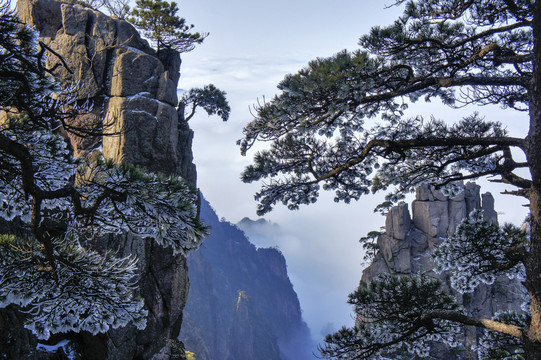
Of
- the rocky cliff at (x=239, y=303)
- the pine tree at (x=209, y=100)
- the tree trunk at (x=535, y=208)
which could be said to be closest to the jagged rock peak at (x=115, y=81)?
the pine tree at (x=209, y=100)

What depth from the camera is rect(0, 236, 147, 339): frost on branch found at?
15.1 feet

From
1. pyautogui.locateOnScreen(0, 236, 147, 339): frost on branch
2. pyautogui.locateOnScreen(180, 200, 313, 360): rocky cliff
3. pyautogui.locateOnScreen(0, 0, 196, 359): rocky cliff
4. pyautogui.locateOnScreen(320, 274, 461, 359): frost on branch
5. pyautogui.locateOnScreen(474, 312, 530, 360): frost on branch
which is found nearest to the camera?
pyautogui.locateOnScreen(0, 236, 147, 339): frost on branch

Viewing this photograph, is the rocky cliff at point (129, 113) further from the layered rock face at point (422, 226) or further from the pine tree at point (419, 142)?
the layered rock face at point (422, 226)

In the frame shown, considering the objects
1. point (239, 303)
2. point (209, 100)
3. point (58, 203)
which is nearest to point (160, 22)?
point (209, 100)

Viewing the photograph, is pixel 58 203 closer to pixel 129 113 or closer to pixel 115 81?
pixel 129 113

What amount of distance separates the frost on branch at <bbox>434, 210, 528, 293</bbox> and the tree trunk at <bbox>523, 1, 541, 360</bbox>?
970 millimetres

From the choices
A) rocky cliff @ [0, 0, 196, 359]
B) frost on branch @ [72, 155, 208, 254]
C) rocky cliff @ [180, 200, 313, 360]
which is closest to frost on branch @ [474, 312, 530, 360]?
frost on branch @ [72, 155, 208, 254]

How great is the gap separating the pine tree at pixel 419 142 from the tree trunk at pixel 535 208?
0.5 inches

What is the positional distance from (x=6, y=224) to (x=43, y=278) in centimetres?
490

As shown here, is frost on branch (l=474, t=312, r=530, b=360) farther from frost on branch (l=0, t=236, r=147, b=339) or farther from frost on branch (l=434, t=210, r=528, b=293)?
frost on branch (l=0, t=236, r=147, b=339)

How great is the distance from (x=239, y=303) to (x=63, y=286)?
69.4 metres

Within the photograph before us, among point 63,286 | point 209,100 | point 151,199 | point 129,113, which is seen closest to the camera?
point 151,199

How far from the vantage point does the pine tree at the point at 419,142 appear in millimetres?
4945

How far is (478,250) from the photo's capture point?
5957mm
